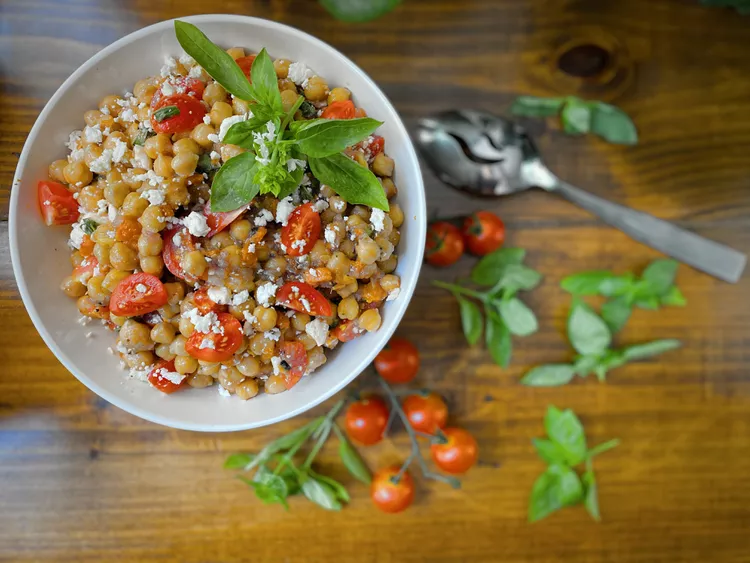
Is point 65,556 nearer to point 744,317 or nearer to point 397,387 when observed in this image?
point 397,387

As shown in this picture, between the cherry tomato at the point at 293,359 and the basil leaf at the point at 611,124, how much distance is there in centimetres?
137

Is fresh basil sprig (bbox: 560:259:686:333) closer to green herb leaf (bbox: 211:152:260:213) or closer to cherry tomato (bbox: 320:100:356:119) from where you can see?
cherry tomato (bbox: 320:100:356:119)

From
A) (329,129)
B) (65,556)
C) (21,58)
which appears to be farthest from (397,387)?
(21,58)

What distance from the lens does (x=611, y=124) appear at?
7.57 ft

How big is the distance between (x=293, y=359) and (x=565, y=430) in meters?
1.18

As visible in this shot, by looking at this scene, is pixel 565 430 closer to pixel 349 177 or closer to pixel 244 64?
pixel 349 177

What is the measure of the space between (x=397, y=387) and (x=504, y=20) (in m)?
1.41

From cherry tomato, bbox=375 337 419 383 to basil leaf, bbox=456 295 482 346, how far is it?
20 cm

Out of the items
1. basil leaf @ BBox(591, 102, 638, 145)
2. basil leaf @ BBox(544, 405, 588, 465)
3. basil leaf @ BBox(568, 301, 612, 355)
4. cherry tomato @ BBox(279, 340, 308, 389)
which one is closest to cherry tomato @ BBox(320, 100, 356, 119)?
cherry tomato @ BBox(279, 340, 308, 389)

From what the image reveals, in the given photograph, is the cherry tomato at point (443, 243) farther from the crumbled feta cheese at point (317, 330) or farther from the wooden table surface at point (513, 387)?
the crumbled feta cheese at point (317, 330)

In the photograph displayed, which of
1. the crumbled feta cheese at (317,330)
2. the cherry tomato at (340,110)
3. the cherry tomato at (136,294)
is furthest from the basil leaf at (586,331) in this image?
the cherry tomato at (136,294)

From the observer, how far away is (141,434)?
7.56 feet

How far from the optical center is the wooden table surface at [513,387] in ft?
7.47

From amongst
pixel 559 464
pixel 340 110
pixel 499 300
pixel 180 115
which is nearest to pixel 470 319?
pixel 499 300
